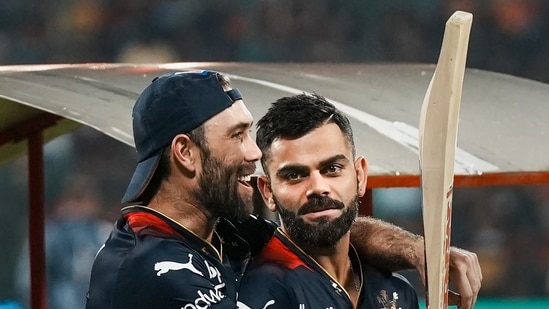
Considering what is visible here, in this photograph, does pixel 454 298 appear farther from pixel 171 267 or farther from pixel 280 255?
pixel 171 267

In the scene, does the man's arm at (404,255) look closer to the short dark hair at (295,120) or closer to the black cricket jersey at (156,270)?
the short dark hair at (295,120)

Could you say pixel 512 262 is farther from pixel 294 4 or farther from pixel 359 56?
pixel 294 4

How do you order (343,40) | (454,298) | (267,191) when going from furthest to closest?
(343,40)
(454,298)
(267,191)

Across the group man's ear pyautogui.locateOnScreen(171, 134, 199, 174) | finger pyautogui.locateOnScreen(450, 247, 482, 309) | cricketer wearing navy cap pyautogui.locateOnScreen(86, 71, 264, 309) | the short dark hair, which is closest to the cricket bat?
finger pyautogui.locateOnScreen(450, 247, 482, 309)

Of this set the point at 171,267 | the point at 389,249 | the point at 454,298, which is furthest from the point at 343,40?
the point at 171,267

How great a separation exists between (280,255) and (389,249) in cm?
34

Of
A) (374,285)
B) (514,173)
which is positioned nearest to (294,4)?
(514,173)

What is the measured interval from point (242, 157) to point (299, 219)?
175 millimetres

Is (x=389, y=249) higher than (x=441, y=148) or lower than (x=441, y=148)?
lower

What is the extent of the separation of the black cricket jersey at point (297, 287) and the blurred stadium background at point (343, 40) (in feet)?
19.7

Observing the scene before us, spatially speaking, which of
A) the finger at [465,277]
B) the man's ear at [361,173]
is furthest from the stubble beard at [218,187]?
the finger at [465,277]

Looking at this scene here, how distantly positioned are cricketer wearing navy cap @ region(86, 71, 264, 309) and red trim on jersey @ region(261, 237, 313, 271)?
9 cm

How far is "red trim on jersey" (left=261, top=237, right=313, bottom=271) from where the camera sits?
7.89 ft

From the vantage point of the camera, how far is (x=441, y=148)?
2229 mm
